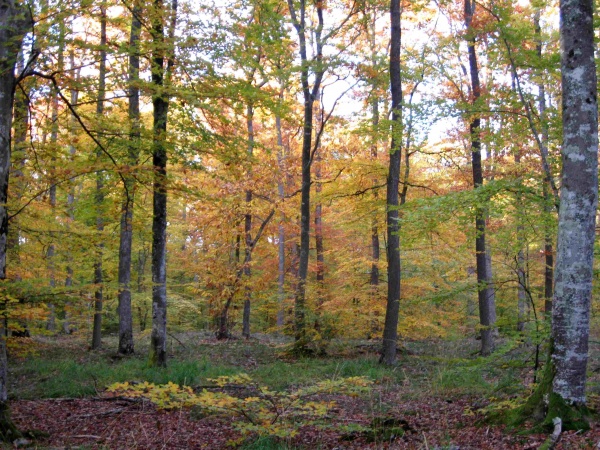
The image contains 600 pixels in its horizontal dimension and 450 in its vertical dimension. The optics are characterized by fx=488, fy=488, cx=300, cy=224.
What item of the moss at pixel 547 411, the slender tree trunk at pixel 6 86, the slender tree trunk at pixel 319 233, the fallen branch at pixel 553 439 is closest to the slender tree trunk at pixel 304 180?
the slender tree trunk at pixel 319 233

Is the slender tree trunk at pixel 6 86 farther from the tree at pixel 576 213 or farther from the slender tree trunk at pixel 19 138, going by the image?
the tree at pixel 576 213

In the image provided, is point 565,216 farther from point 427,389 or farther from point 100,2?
point 100,2

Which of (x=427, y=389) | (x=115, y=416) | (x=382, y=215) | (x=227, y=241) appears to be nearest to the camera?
(x=115, y=416)

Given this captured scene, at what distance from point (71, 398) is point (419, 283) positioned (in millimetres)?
10852

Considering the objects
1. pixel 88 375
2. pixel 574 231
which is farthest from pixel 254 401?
pixel 88 375

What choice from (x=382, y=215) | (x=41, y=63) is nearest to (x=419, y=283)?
(x=382, y=215)

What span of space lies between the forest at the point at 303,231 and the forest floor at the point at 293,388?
48mm

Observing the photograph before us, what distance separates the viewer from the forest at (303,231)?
5.00m

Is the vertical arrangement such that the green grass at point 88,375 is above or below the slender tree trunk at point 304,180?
below

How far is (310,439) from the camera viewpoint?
603 centimetres

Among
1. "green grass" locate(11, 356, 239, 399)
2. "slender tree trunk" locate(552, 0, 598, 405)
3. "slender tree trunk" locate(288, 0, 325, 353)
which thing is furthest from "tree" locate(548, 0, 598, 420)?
"slender tree trunk" locate(288, 0, 325, 353)

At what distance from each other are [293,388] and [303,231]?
243 inches

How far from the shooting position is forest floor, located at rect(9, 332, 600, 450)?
215 inches

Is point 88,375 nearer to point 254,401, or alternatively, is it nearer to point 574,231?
point 254,401
